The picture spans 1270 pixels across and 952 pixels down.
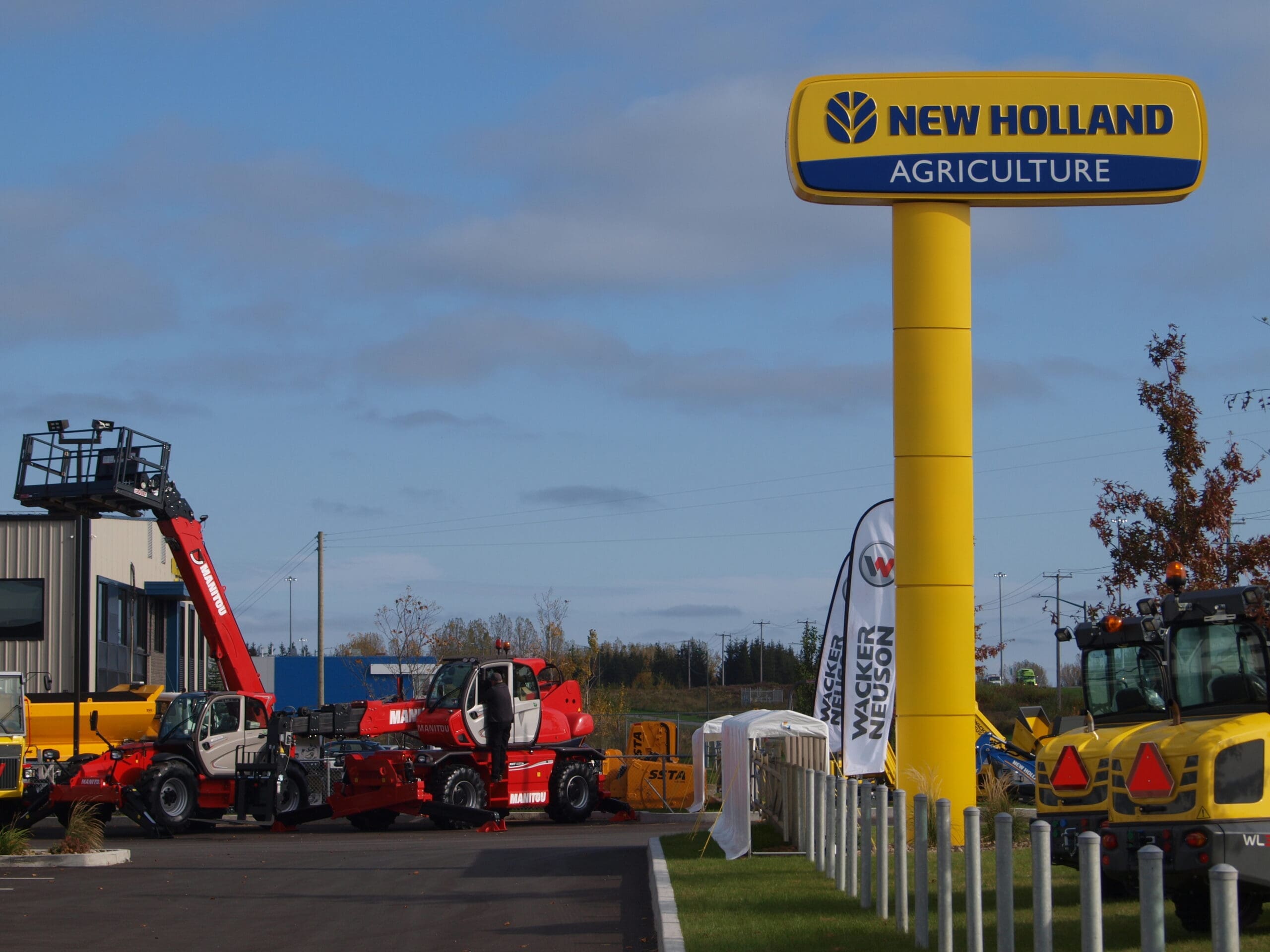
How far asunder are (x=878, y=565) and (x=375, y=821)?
450 inches

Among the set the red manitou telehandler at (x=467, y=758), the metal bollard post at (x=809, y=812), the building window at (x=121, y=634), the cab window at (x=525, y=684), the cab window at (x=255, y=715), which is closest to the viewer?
the metal bollard post at (x=809, y=812)

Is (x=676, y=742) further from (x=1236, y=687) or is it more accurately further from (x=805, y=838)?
→ (x=1236, y=687)

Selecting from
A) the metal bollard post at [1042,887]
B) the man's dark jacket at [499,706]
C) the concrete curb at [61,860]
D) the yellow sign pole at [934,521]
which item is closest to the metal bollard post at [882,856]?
the metal bollard post at [1042,887]

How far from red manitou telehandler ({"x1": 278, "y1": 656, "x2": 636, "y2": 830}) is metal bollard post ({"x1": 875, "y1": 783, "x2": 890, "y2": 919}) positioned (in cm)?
1404

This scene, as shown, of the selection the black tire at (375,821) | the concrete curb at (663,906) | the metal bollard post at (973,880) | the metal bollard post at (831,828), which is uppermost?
the metal bollard post at (973,880)

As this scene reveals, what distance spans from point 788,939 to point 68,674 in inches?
1194

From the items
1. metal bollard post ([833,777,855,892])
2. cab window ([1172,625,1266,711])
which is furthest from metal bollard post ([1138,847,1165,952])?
metal bollard post ([833,777,855,892])

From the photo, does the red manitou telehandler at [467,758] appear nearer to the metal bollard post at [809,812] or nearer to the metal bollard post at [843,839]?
the metal bollard post at [809,812]

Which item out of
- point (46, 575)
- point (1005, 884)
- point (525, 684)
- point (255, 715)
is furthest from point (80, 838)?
point (46, 575)

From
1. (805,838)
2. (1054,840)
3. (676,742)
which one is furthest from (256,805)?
(1054,840)

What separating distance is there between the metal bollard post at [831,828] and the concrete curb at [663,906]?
1.52 metres

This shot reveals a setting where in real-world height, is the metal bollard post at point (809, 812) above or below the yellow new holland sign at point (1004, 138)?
below

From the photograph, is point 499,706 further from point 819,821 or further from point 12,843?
point 819,821

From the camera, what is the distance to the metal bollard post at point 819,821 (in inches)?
582
